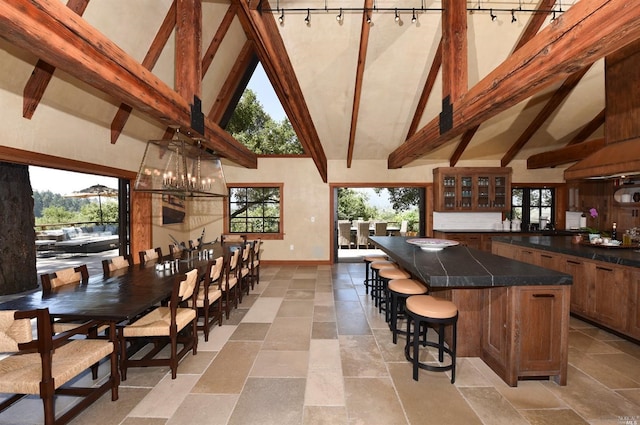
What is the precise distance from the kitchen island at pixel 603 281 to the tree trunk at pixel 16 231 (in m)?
8.65

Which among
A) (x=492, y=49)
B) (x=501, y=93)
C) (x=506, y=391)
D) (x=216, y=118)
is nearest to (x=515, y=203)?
(x=492, y=49)

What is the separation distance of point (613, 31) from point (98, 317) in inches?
142

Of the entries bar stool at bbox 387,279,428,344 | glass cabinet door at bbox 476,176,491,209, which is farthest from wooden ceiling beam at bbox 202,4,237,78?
glass cabinet door at bbox 476,176,491,209

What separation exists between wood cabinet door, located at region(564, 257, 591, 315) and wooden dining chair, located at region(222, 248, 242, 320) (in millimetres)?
4320

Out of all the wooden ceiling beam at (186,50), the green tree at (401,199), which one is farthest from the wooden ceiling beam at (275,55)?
the green tree at (401,199)

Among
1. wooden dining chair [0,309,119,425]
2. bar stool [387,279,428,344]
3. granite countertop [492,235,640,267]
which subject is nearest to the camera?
wooden dining chair [0,309,119,425]

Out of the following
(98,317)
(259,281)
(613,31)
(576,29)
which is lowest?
A: (259,281)

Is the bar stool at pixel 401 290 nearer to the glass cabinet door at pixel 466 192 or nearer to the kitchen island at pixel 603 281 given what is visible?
the kitchen island at pixel 603 281

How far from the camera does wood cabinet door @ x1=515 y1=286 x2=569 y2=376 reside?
2.27 meters

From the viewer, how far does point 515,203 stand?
25.0 feet

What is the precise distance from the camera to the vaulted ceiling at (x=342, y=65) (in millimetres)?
1897

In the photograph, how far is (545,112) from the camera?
5.79 metres

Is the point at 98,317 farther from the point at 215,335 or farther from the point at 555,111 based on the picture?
the point at 555,111

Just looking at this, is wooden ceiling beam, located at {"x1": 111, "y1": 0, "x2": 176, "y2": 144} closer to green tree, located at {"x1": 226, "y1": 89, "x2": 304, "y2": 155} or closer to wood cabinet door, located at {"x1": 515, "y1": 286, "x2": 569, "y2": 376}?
green tree, located at {"x1": 226, "y1": 89, "x2": 304, "y2": 155}
